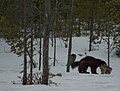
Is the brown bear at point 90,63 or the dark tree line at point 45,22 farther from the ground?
the dark tree line at point 45,22

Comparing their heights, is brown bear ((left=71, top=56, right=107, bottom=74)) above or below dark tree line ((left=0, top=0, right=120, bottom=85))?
below

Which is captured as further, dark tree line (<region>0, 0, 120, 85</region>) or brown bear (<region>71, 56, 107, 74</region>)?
brown bear (<region>71, 56, 107, 74</region>)

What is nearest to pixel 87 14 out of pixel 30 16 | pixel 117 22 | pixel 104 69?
pixel 117 22

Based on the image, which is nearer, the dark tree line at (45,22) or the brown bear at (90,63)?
the dark tree line at (45,22)

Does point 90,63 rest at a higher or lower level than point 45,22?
lower

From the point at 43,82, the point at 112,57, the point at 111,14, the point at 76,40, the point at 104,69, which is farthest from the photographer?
the point at 76,40

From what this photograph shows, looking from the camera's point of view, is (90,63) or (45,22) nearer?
(45,22)

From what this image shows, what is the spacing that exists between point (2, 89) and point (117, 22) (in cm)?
2008

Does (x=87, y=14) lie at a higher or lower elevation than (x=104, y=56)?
higher

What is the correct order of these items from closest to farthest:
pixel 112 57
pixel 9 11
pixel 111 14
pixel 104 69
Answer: pixel 9 11
pixel 104 69
pixel 111 14
pixel 112 57

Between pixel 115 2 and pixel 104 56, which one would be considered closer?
pixel 115 2

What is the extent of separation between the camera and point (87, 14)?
123 feet

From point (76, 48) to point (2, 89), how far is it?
28.4m

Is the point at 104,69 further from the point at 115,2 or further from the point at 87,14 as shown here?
the point at 87,14
